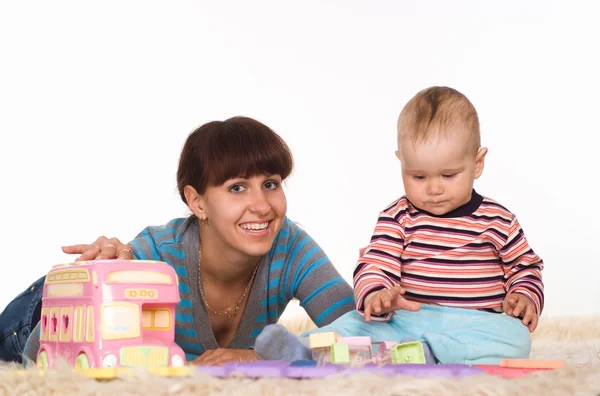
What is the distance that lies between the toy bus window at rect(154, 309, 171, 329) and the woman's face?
16.7 inches

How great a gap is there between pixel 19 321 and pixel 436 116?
1289 mm

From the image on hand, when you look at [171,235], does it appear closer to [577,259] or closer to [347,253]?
[347,253]

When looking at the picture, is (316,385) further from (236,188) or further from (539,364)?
(236,188)

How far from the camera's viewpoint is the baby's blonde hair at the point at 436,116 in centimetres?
163

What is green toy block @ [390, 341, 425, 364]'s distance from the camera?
1362 mm

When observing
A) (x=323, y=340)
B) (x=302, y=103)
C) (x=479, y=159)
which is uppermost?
(x=302, y=103)

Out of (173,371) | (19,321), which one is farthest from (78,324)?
(19,321)

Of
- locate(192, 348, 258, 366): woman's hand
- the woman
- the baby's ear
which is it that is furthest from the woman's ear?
the baby's ear

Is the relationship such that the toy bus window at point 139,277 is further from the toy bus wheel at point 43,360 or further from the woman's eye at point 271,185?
the woman's eye at point 271,185

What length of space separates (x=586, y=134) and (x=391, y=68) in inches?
37.5

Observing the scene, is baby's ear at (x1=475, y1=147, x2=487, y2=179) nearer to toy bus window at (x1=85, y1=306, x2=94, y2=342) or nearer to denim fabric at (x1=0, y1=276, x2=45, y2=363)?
toy bus window at (x1=85, y1=306, x2=94, y2=342)

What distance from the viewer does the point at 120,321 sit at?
1.37 m

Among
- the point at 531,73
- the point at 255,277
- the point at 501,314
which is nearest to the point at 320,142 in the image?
the point at 531,73

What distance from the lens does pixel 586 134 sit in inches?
136
